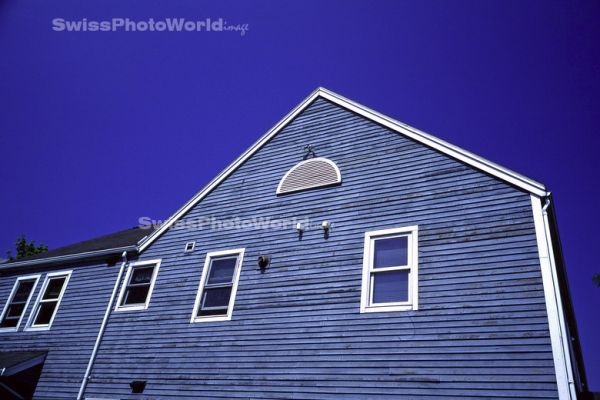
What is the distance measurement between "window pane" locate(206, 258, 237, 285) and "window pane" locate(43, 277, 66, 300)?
645 cm

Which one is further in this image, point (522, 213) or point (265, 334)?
point (265, 334)

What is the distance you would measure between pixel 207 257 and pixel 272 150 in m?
3.68

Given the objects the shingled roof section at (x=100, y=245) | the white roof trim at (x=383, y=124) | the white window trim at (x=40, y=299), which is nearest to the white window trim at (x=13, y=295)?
the white window trim at (x=40, y=299)

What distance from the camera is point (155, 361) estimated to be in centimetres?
965

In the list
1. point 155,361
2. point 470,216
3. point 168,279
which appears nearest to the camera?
point 470,216

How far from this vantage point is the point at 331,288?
8516 millimetres

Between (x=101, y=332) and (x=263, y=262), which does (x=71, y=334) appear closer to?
(x=101, y=332)

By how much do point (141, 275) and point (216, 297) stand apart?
327 centimetres

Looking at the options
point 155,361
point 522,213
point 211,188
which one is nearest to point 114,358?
point 155,361

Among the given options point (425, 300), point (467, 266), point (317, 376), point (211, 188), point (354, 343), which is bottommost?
point (317, 376)

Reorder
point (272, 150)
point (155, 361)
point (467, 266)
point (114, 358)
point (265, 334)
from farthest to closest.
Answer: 1. point (272, 150)
2. point (114, 358)
3. point (155, 361)
4. point (265, 334)
5. point (467, 266)

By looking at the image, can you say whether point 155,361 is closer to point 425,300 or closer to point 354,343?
point 354,343

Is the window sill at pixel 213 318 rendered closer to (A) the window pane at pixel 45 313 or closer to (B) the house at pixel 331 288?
(B) the house at pixel 331 288

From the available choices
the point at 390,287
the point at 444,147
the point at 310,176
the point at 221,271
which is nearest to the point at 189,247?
the point at 221,271
